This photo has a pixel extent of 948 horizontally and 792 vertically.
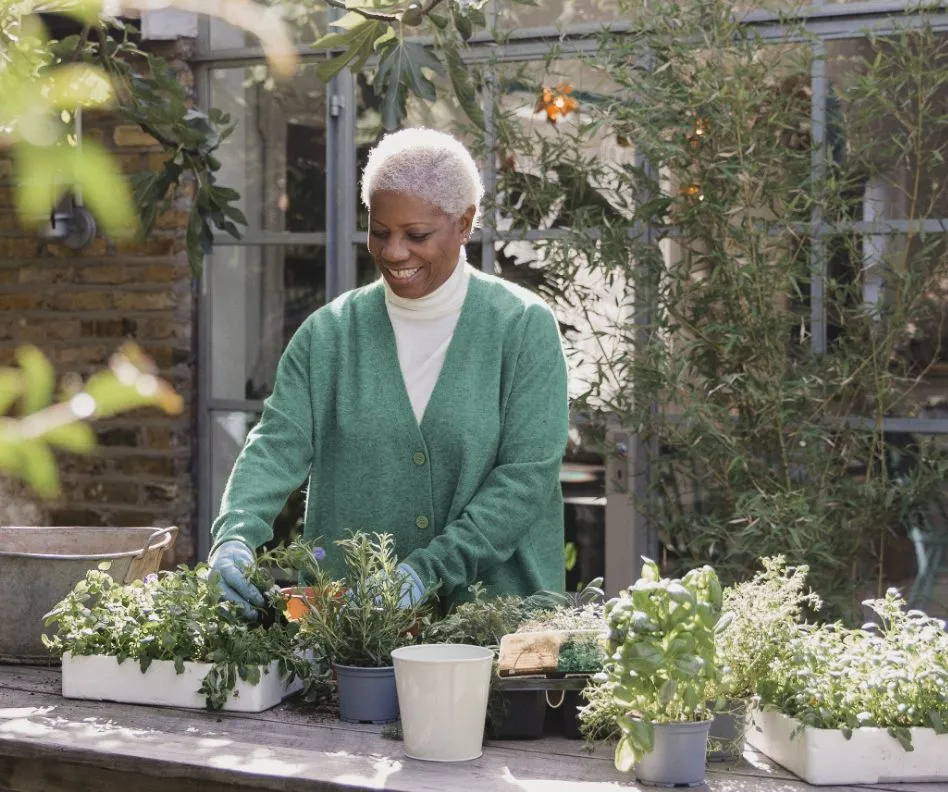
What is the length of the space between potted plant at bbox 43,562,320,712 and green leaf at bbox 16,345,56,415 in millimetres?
1331

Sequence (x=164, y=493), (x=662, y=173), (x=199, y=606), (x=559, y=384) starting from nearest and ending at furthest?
1. (x=199, y=606)
2. (x=559, y=384)
3. (x=662, y=173)
4. (x=164, y=493)

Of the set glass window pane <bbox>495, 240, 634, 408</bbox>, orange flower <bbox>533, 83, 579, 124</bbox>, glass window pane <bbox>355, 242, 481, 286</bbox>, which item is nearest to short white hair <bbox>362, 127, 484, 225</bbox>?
glass window pane <bbox>495, 240, 634, 408</bbox>

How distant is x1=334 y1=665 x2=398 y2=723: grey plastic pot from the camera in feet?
5.39

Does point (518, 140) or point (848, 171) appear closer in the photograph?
point (848, 171)

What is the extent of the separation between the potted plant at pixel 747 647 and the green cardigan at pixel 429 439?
54 centimetres

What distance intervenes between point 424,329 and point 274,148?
101 inches

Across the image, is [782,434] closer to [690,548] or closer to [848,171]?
[690,548]

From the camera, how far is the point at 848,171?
3793mm

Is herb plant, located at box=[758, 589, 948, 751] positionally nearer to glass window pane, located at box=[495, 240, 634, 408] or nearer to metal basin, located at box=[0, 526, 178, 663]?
metal basin, located at box=[0, 526, 178, 663]

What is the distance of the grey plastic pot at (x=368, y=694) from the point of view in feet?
5.39

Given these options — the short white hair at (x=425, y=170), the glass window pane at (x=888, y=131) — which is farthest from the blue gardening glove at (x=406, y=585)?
the glass window pane at (x=888, y=131)

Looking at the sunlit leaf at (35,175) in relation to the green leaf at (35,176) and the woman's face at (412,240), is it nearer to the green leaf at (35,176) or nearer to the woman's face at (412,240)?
the green leaf at (35,176)

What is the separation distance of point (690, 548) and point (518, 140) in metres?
Answer: 1.34

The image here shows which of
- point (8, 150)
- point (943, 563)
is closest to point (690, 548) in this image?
→ point (943, 563)
